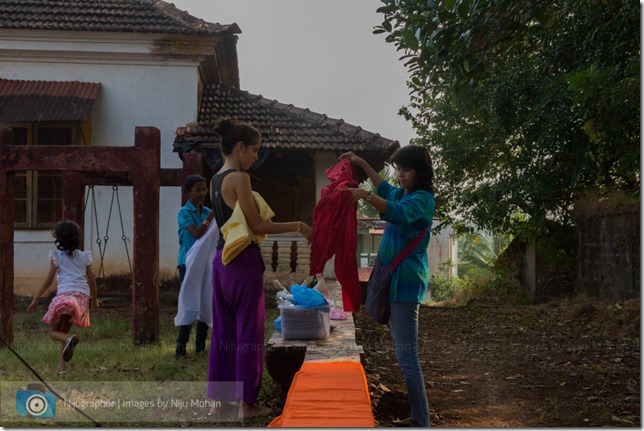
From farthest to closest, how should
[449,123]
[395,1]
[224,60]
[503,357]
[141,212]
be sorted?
[449,123] < [224,60] < [503,357] < [141,212] < [395,1]

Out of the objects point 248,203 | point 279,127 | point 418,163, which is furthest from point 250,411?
point 279,127

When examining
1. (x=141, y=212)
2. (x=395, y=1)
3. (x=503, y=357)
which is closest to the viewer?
(x=395, y=1)

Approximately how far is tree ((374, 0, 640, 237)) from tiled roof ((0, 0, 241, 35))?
10.5 feet

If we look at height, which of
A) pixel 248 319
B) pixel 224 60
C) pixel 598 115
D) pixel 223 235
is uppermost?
pixel 224 60

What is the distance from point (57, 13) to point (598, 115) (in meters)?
7.04

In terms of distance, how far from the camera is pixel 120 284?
9922 mm

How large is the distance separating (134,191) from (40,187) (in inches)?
165

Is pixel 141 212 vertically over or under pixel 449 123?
under

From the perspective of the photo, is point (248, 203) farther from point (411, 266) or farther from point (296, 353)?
point (296, 353)

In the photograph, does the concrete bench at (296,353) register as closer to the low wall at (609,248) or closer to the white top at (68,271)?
the white top at (68,271)

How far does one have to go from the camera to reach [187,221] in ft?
17.7

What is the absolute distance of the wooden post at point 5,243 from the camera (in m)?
5.88

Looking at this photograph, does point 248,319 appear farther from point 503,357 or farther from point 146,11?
point 146,11

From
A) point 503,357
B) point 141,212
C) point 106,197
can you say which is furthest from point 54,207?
point 503,357
